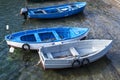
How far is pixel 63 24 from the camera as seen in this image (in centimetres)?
2541

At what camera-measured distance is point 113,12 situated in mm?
27984

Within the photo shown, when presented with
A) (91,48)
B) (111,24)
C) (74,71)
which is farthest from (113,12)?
(74,71)

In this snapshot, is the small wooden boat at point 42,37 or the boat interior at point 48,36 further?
the boat interior at point 48,36

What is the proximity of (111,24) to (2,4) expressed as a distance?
14952 mm

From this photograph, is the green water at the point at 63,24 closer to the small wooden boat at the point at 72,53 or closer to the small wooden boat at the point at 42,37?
the small wooden boat at the point at 72,53

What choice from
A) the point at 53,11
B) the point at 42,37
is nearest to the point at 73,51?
the point at 42,37

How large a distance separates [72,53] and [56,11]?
10794 mm

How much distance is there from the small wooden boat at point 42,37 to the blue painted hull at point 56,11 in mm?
5397

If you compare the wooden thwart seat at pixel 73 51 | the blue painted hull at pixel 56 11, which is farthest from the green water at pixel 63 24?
the wooden thwart seat at pixel 73 51

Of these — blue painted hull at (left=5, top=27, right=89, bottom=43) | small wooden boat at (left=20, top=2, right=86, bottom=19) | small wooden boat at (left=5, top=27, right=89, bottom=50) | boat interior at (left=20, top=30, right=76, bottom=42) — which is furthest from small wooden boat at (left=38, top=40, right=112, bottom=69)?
small wooden boat at (left=20, top=2, right=86, bottom=19)

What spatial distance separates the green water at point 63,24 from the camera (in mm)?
16141

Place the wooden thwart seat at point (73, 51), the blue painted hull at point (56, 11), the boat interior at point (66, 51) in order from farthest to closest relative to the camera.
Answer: the blue painted hull at point (56, 11) < the boat interior at point (66, 51) < the wooden thwart seat at point (73, 51)

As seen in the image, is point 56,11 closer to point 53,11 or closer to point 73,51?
point 53,11

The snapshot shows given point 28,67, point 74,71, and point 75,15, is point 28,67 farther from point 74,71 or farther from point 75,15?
point 75,15
